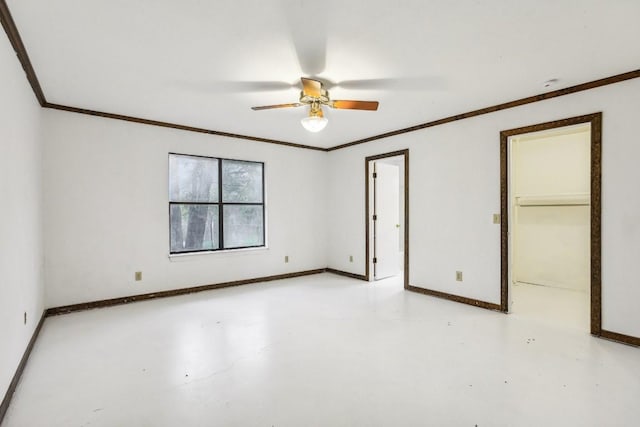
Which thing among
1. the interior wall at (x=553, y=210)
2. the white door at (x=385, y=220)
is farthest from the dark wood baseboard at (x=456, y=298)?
the interior wall at (x=553, y=210)

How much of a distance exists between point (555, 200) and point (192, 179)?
18.1 ft

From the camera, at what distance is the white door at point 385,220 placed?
533 centimetres

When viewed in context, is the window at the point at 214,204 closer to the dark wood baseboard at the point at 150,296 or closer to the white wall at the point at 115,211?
the white wall at the point at 115,211

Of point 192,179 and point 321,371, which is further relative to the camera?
point 192,179

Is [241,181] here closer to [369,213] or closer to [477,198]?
[369,213]

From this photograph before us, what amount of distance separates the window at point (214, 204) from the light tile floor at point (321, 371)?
1260mm

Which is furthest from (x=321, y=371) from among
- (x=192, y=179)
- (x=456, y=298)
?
(x=192, y=179)

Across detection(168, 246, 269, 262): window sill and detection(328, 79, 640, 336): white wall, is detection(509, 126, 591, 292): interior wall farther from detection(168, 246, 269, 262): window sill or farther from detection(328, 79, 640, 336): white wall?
detection(168, 246, 269, 262): window sill

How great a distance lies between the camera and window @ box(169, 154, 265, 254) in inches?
178

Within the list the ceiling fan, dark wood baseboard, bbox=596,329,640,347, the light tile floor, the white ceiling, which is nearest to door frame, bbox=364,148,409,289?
the light tile floor

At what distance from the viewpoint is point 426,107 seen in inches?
145

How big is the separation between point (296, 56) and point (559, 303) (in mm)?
4315

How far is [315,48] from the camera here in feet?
7.59

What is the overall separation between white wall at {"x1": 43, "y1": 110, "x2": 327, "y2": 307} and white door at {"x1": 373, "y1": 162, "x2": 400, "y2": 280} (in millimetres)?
1957
